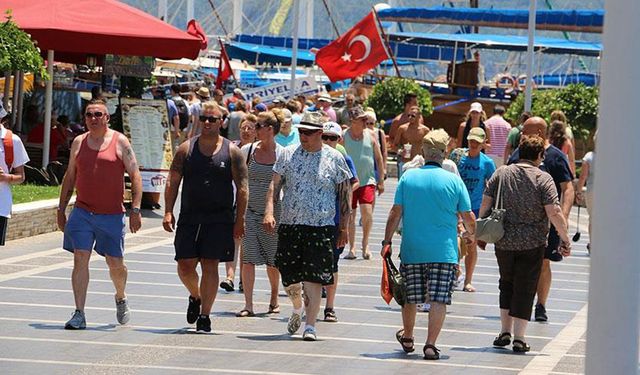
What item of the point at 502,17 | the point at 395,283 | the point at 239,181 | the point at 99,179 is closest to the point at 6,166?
the point at 99,179

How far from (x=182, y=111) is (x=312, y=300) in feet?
61.2

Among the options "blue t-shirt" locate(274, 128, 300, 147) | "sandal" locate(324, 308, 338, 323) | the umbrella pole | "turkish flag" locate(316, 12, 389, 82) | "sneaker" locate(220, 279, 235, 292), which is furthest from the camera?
"turkish flag" locate(316, 12, 389, 82)

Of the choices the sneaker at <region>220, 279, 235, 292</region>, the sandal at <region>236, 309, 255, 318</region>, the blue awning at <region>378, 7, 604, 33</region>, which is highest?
the blue awning at <region>378, 7, 604, 33</region>

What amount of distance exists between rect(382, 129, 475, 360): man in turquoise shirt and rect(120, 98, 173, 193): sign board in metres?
10.9

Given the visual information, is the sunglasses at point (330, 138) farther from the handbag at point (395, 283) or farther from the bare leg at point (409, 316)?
the bare leg at point (409, 316)

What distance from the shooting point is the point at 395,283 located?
11.5 meters

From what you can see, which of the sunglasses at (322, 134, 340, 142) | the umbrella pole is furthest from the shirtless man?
the sunglasses at (322, 134, 340, 142)

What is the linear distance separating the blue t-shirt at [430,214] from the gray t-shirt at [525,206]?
638mm

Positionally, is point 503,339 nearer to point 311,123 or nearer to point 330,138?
point 311,123

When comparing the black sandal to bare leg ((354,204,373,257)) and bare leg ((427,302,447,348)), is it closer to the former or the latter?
bare leg ((427,302,447,348))

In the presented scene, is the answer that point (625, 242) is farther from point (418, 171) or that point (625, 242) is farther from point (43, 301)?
point (43, 301)

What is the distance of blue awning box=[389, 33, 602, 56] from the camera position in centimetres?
5284

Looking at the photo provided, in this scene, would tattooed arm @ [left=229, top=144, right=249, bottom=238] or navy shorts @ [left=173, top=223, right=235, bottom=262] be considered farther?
tattooed arm @ [left=229, top=144, right=249, bottom=238]

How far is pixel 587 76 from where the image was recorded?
6456 cm
